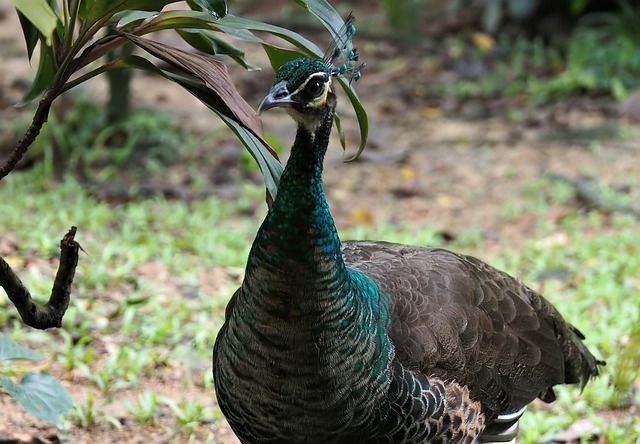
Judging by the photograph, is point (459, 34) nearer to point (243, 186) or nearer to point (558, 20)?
point (558, 20)

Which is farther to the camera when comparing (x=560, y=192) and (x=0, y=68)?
(x=0, y=68)

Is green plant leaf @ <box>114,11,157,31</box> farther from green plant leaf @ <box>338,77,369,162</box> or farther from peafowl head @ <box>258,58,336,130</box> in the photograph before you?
green plant leaf @ <box>338,77,369,162</box>

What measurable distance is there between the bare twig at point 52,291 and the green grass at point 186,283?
917 millimetres

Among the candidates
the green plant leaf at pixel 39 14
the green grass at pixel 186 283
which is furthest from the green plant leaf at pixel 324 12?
the green grass at pixel 186 283

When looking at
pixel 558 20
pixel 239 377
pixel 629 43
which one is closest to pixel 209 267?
pixel 239 377

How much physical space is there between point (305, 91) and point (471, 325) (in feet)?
3.38

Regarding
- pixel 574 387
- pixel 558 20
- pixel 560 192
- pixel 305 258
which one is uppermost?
pixel 558 20

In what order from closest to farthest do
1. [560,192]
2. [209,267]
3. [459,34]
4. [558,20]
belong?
1. [209,267]
2. [560,192]
3. [558,20]
4. [459,34]

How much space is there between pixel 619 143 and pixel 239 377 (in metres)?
5.61

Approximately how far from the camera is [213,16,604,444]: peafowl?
235cm

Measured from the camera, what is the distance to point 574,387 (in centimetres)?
394

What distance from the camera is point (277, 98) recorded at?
2.24 m

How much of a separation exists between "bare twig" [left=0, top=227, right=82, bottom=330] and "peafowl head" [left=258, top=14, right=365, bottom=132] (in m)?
0.65

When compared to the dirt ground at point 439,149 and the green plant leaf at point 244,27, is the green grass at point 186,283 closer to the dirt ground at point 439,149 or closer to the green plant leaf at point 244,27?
the dirt ground at point 439,149
